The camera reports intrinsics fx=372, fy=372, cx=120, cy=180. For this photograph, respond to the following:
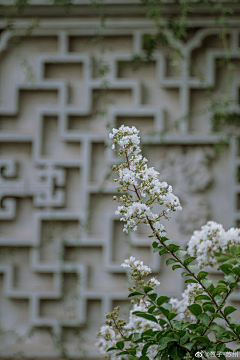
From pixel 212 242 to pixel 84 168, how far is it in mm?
968

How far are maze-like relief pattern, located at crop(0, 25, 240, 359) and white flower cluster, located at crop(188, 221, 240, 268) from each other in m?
0.87

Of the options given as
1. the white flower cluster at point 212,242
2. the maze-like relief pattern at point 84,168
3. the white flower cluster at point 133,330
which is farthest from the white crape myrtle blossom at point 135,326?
the maze-like relief pattern at point 84,168

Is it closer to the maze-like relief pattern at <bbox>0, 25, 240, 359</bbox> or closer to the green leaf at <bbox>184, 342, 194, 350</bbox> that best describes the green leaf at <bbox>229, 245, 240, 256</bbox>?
the green leaf at <bbox>184, 342, 194, 350</bbox>

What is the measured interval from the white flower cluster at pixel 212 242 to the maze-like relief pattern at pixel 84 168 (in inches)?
34.1

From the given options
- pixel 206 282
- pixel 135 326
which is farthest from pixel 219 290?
pixel 135 326

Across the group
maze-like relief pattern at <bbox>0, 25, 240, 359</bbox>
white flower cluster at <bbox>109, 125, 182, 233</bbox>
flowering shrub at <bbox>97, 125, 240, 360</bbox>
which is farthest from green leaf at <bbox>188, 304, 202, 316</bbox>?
maze-like relief pattern at <bbox>0, 25, 240, 359</bbox>

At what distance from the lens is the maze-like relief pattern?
4.96ft

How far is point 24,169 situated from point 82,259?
0.45m

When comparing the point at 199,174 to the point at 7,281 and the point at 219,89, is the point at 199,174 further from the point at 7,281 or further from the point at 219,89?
the point at 7,281

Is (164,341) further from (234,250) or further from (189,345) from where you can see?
(234,250)

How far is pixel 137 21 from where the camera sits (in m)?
1.53

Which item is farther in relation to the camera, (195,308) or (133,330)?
(133,330)

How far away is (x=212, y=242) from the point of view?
25.0 inches

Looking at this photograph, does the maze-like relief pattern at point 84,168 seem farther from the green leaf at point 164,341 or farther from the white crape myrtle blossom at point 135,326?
the green leaf at point 164,341
